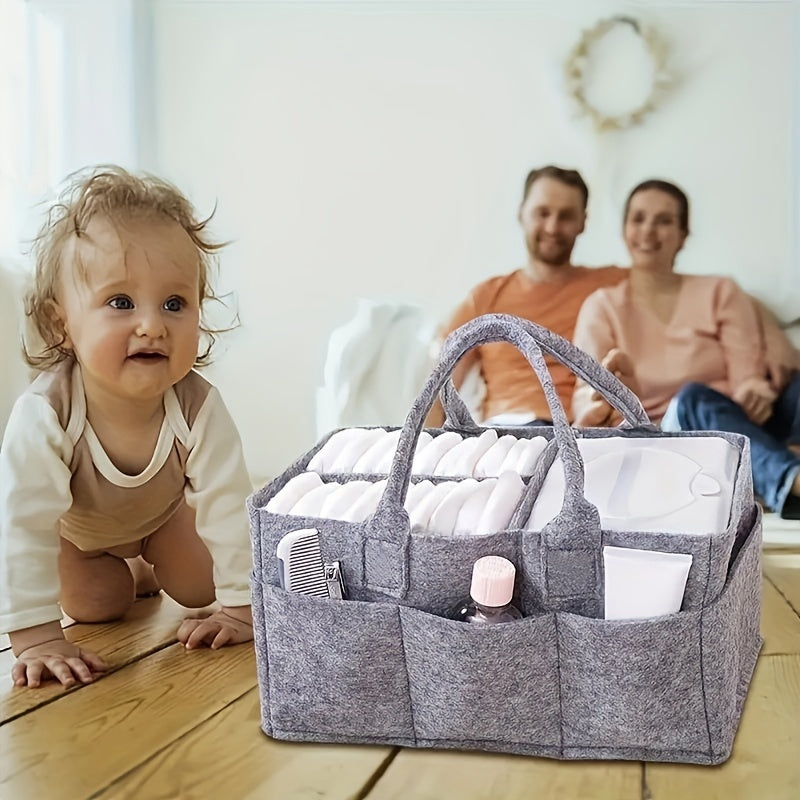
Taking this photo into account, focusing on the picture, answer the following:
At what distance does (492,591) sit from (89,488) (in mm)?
594

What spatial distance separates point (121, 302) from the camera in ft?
3.95

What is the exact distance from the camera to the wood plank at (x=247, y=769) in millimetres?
844

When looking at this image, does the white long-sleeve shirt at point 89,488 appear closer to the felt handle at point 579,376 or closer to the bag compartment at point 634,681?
the felt handle at point 579,376

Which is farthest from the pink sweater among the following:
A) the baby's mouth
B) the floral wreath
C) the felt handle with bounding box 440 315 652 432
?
the baby's mouth

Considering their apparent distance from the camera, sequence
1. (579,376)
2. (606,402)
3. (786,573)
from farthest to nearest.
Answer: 1. (606,402)
2. (786,573)
3. (579,376)

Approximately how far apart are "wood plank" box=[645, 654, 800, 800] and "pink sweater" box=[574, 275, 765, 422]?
0.98 meters

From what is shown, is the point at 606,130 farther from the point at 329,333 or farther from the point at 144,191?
the point at 144,191

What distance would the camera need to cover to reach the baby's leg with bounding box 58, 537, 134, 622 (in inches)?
53.4

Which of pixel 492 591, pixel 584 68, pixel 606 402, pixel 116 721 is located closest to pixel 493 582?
pixel 492 591

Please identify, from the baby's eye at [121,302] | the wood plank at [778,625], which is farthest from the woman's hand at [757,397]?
the baby's eye at [121,302]

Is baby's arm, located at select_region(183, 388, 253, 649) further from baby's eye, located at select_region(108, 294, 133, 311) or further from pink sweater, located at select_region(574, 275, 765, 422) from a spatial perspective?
pink sweater, located at select_region(574, 275, 765, 422)

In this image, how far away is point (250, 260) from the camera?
203cm

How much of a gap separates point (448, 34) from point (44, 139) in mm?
776

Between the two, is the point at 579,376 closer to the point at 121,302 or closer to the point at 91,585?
the point at 121,302
